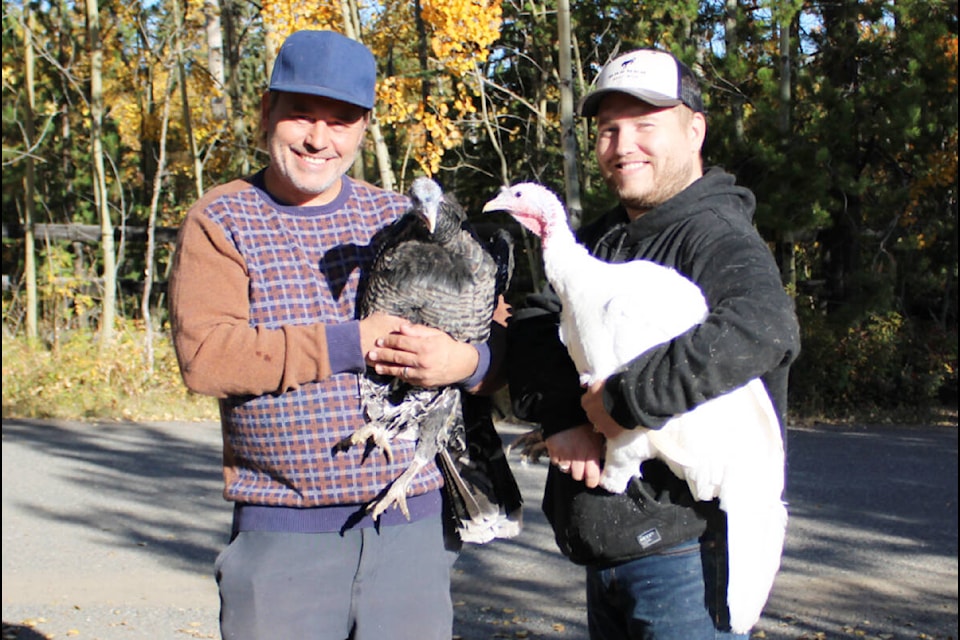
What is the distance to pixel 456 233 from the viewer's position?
270 cm

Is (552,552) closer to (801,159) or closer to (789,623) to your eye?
(789,623)

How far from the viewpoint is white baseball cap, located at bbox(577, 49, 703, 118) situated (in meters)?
2.24

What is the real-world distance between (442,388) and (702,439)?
0.75 meters

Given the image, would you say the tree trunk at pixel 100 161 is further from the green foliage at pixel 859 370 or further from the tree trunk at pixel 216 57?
the green foliage at pixel 859 370

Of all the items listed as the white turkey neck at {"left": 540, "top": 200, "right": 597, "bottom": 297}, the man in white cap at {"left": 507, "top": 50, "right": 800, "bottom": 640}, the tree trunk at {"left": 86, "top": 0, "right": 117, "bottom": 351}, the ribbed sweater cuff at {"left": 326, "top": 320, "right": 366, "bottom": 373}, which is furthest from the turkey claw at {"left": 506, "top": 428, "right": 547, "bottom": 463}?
the tree trunk at {"left": 86, "top": 0, "right": 117, "bottom": 351}

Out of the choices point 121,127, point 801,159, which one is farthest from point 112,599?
point 121,127

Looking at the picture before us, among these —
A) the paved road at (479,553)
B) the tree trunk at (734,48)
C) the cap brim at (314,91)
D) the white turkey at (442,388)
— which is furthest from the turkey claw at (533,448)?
the tree trunk at (734,48)

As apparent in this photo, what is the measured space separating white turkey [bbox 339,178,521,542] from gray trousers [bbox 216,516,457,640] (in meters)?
0.11

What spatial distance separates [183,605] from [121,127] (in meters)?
16.4

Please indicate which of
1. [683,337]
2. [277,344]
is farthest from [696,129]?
[277,344]

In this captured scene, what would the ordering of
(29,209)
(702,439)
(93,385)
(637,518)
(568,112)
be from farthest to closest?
(29,209), (93,385), (568,112), (637,518), (702,439)

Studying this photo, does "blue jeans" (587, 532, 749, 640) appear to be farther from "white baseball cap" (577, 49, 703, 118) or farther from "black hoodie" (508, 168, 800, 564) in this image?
"white baseball cap" (577, 49, 703, 118)

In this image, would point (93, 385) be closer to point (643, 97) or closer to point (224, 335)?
point (224, 335)

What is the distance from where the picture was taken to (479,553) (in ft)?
19.7
